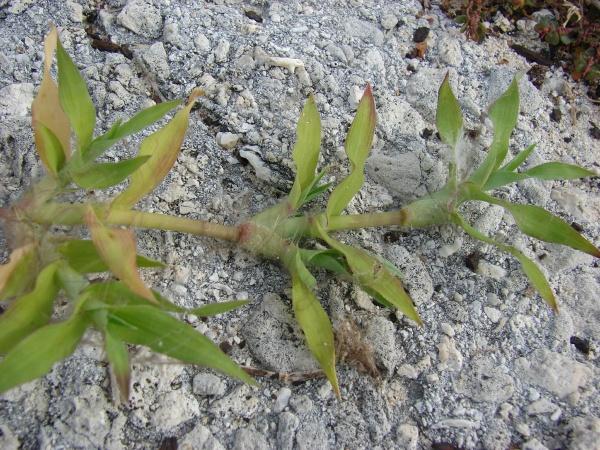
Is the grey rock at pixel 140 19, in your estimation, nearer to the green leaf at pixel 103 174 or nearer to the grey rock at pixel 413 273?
the green leaf at pixel 103 174

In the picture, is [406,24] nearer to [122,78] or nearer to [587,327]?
[122,78]

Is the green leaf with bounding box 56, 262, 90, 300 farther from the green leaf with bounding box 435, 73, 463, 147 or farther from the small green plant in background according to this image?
the green leaf with bounding box 435, 73, 463, 147

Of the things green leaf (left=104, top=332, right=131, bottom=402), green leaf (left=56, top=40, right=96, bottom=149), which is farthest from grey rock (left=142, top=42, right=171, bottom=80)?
green leaf (left=104, top=332, right=131, bottom=402)

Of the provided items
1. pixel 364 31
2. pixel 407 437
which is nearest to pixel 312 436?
pixel 407 437

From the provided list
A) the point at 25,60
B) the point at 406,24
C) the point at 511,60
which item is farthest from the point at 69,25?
the point at 511,60

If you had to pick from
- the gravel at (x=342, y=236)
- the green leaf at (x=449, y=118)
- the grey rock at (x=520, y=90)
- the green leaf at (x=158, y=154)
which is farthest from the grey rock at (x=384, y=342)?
the grey rock at (x=520, y=90)

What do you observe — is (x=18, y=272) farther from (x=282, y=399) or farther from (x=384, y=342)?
(x=384, y=342)
